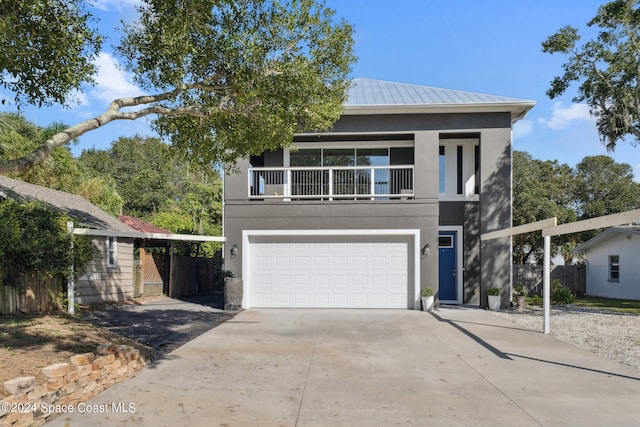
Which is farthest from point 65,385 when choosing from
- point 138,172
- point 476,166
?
point 138,172

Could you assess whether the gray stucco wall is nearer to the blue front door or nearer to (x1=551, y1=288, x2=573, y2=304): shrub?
the blue front door

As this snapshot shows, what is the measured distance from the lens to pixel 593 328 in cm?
1045

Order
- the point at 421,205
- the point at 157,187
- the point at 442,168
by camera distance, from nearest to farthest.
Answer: the point at 421,205 → the point at 442,168 → the point at 157,187

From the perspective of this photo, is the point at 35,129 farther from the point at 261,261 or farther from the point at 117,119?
the point at 117,119

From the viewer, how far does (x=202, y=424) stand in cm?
445

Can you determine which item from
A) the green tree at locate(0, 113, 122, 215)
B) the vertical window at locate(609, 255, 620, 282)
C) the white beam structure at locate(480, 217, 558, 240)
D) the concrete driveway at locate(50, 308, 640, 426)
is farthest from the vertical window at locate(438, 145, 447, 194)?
the green tree at locate(0, 113, 122, 215)

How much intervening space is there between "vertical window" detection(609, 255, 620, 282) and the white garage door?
42.4 ft

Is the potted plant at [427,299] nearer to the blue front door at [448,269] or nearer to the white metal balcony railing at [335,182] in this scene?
the blue front door at [448,269]

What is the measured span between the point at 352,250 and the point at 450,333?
15.0 feet

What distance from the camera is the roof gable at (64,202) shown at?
40.4ft

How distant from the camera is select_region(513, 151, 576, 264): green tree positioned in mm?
23625

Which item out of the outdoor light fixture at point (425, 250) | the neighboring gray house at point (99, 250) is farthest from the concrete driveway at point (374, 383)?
the neighboring gray house at point (99, 250)

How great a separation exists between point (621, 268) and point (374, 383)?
18.8 metres

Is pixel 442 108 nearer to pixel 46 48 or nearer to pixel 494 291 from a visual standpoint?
pixel 494 291
